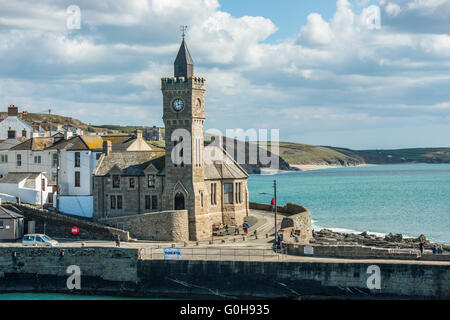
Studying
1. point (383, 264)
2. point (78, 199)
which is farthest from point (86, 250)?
point (383, 264)

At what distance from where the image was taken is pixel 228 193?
5638 centimetres

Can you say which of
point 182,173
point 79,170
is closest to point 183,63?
point 182,173

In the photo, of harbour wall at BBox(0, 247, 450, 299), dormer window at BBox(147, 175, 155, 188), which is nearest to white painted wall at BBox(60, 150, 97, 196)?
dormer window at BBox(147, 175, 155, 188)

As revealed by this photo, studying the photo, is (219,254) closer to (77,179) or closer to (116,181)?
(116,181)

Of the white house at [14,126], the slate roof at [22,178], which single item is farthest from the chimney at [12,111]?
the slate roof at [22,178]

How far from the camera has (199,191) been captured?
52.0 meters

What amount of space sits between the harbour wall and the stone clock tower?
8718mm

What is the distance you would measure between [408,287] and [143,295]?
17.3 metres

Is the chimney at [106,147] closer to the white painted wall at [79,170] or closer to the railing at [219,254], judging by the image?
the white painted wall at [79,170]

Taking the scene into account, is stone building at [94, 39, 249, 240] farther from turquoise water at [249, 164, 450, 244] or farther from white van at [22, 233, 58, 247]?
turquoise water at [249, 164, 450, 244]
